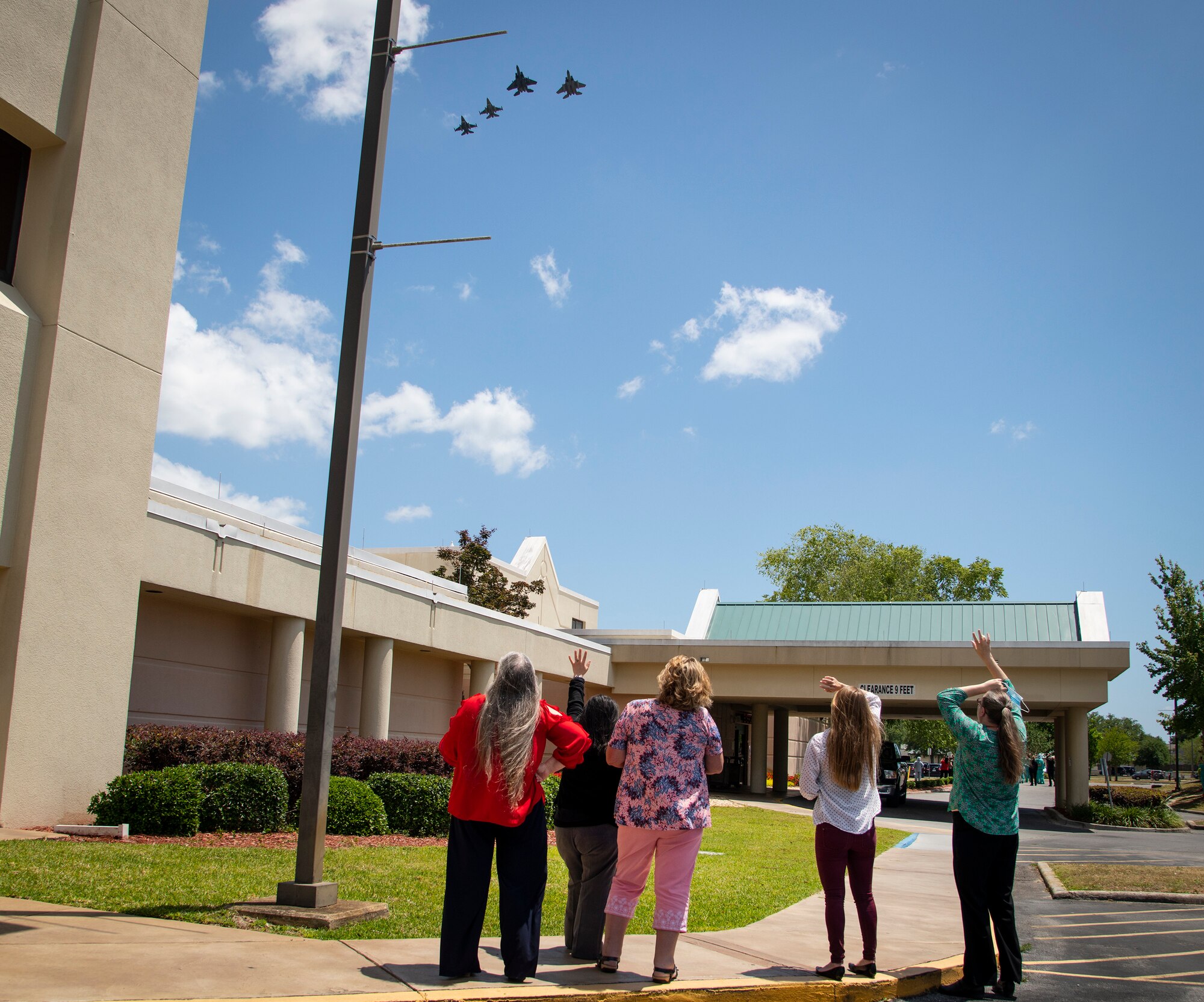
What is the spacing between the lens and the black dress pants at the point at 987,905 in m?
6.53

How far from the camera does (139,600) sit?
48.4 feet

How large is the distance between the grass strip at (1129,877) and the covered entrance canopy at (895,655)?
43.9 ft

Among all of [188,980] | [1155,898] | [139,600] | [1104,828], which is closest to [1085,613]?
[1104,828]

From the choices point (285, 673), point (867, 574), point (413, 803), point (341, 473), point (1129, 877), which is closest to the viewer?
point (341, 473)

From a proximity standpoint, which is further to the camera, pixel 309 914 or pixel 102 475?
pixel 102 475

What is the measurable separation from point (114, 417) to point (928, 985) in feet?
34.4

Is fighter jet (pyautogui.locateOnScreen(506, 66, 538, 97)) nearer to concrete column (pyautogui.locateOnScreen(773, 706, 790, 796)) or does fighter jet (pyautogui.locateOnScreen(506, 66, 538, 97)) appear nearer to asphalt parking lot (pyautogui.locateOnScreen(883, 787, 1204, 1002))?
asphalt parking lot (pyautogui.locateOnScreen(883, 787, 1204, 1002))

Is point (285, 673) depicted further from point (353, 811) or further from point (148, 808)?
point (148, 808)

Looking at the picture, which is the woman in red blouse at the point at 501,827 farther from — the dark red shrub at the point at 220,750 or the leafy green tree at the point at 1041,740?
the leafy green tree at the point at 1041,740

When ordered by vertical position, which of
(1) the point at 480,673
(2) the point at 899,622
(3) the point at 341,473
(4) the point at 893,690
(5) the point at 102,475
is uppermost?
(2) the point at 899,622

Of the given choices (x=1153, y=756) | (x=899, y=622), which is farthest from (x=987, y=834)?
(x=1153, y=756)

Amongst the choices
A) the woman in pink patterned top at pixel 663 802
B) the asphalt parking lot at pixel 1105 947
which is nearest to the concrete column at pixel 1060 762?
the asphalt parking lot at pixel 1105 947

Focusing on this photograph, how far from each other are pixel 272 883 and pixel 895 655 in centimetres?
2446

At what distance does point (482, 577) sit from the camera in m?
38.0
